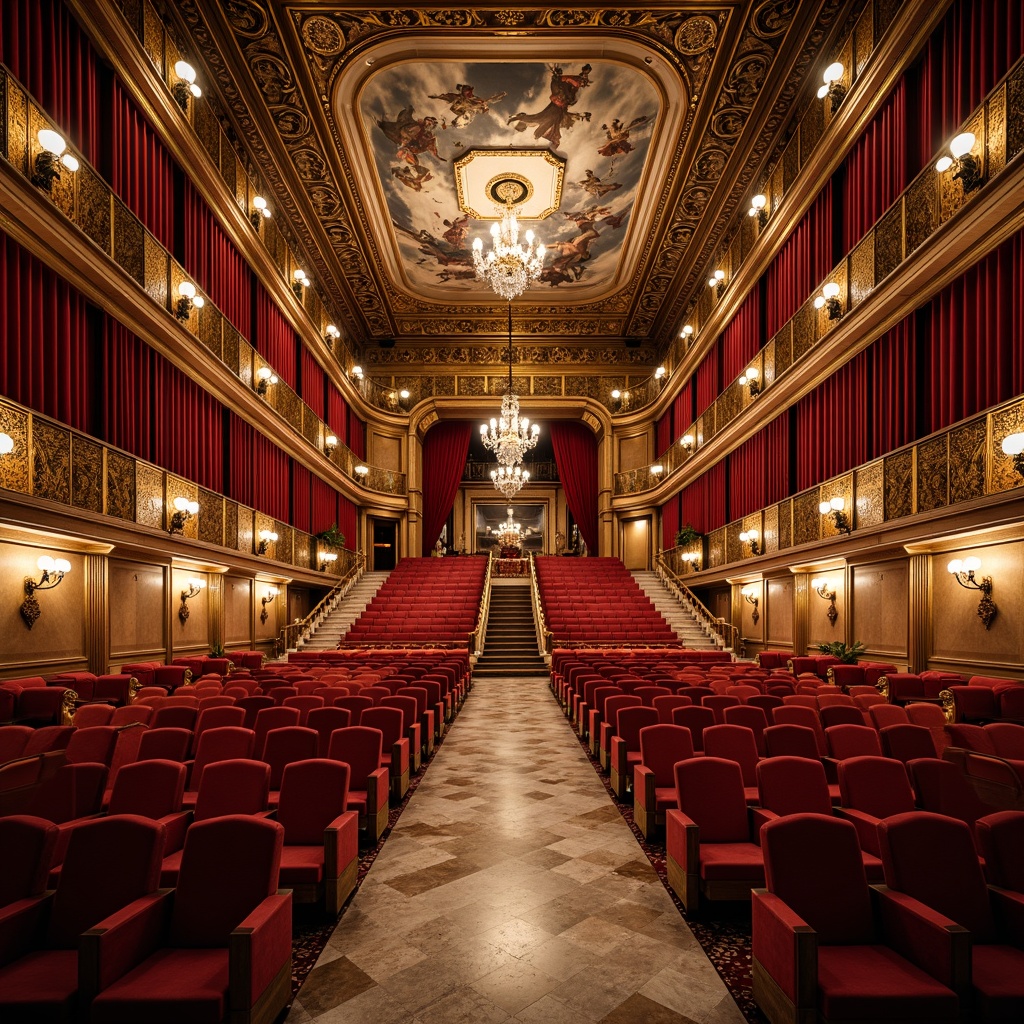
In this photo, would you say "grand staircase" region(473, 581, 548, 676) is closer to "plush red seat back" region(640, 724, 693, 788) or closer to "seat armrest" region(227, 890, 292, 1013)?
"plush red seat back" region(640, 724, 693, 788)

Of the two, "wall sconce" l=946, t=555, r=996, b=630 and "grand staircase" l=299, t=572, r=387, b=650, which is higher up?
"wall sconce" l=946, t=555, r=996, b=630

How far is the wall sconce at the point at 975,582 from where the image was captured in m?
7.60

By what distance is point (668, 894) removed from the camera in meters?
3.69

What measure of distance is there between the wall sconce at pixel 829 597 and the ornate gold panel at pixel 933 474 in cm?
336

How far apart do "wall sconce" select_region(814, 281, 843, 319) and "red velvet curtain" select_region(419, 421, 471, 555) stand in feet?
49.5

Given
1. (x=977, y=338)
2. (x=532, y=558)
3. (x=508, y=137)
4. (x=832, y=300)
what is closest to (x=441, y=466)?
(x=532, y=558)

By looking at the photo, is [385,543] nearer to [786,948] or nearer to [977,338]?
[977,338]

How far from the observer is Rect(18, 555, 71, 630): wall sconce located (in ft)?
24.8

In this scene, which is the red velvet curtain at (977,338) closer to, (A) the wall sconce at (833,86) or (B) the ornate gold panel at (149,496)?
(A) the wall sconce at (833,86)

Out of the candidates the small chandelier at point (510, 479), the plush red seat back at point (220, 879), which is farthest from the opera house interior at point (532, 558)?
the small chandelier at point (510, 479)

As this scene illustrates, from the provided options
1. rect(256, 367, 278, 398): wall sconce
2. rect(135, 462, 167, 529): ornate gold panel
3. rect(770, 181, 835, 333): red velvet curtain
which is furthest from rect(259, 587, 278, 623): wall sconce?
rect(770, 181, 835, 333): red velvet curtain

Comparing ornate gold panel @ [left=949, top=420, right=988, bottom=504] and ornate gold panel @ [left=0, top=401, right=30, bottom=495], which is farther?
ornate gold panel @ [left=949, top=420, right=988, bottom=504]

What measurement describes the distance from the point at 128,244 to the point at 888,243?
31.8 ft

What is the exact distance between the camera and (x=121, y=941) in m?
2.34
